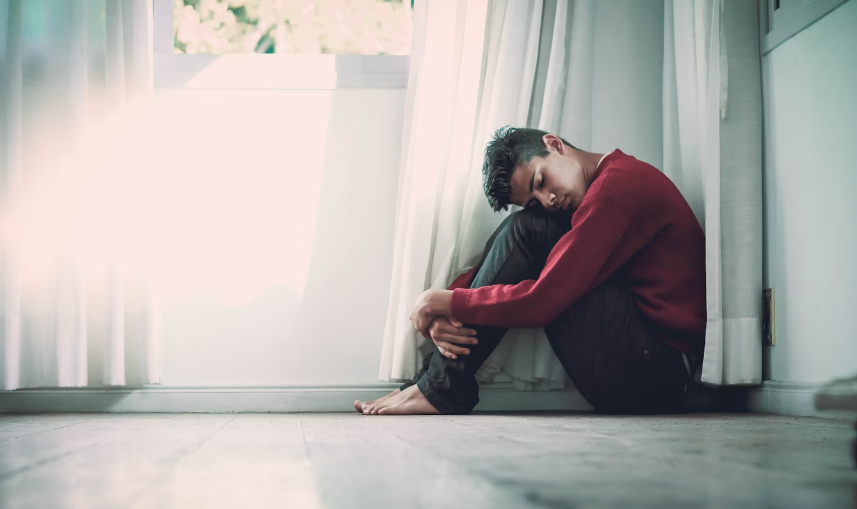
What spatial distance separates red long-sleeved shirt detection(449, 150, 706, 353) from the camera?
162 cm

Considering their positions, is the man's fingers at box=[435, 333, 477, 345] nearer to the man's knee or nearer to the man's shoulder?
the man's knee

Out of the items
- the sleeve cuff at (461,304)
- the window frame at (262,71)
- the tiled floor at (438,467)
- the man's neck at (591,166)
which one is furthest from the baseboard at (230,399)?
the window frame at (262,71)

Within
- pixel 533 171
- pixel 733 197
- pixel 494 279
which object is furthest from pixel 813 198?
pixel 494 279

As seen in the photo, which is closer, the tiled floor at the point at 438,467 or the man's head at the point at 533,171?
the tiled floor at the point at 438,467

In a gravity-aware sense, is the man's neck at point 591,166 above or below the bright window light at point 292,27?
below

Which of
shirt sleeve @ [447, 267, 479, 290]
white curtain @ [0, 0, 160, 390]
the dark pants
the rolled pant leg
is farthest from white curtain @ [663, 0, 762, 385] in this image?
white curtain @ [0, 0, 160, 390]

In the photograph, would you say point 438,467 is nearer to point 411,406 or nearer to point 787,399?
point 411,406

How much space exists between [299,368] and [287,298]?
0.69ft

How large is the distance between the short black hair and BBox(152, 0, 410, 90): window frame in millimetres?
527

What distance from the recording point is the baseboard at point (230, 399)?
2.04 m

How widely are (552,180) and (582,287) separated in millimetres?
288

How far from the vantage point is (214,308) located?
2152 mm

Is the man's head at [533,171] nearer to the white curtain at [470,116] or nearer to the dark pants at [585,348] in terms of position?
the dark pants at [585,348]

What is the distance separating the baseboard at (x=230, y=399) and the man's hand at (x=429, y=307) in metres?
0.36
